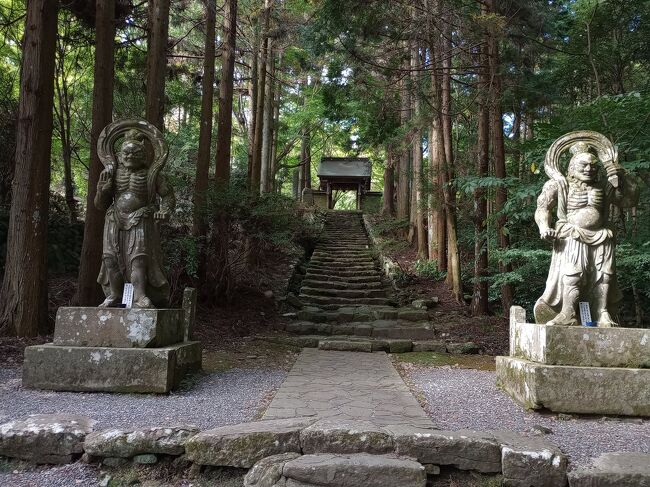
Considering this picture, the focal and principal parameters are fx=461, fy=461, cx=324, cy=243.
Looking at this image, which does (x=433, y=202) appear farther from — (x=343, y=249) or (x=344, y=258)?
(x=343, y=249)

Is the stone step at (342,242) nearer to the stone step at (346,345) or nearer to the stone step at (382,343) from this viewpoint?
the stone step at (382,343)

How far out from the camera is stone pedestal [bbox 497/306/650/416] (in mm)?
3865

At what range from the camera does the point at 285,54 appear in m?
17.9

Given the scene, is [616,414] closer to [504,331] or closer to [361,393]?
[361,393]

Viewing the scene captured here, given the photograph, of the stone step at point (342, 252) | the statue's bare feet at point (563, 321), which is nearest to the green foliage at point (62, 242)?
the stone step at point (342, 252)

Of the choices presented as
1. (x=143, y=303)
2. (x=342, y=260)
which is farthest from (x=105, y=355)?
(x=342, y=260)

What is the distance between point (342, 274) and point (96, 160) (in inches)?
297

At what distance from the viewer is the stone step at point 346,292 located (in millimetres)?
11430

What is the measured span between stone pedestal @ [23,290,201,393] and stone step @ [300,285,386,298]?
7066 millimetres

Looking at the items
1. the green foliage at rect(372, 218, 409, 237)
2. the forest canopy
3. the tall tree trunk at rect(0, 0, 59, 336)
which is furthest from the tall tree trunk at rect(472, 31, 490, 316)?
the tall tree trunk at rect(0, 0, 59, 336)

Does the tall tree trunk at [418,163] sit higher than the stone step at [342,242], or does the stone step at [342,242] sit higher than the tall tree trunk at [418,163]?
the tall tree trunk at [418,163]

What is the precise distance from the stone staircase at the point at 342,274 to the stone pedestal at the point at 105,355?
20.7 feet

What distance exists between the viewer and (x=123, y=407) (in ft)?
12.5

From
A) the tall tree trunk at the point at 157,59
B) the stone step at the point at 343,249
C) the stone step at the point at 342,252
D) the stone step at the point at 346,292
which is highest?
the tall tree trunk at the point at 157,59
